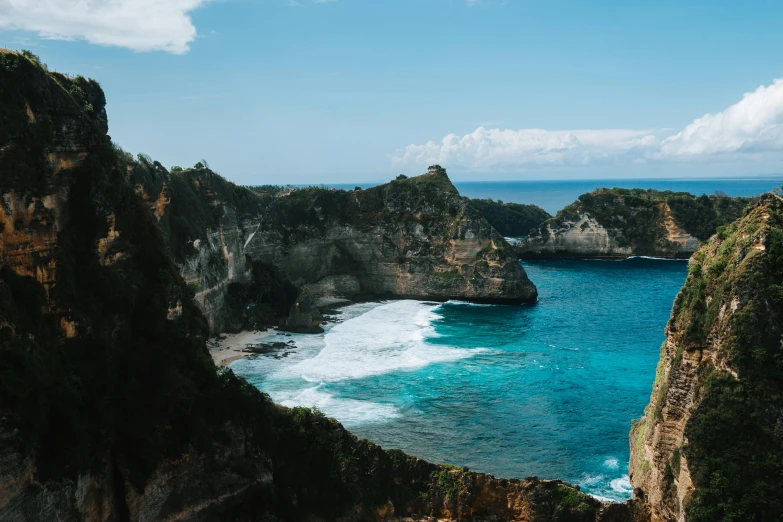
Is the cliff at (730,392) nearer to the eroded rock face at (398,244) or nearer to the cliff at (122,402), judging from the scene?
the cliff at (122,402)

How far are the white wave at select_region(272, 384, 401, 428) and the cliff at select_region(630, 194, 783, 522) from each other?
20.0 metres

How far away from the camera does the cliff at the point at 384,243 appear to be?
77562 mm

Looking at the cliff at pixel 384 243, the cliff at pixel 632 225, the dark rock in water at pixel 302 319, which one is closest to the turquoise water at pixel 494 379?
the dark rock in water at pixel 302 319

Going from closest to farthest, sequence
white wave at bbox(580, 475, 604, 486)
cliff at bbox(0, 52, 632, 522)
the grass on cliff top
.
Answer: cliff at bbox(0, 52, 632, 522)
the grass on cliff top
white wave at bbox(580, 475, 604, 486)

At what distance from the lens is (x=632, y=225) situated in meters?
114

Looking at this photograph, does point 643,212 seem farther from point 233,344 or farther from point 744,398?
point 744,398

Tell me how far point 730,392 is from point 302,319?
154 feet

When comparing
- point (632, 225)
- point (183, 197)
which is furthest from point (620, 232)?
point (183, 197)

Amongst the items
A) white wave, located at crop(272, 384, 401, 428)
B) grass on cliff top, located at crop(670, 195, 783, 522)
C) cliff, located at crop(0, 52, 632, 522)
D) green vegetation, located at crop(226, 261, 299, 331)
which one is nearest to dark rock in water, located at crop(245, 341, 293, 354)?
green vegetation, located at crop(226, 261, 299, 331)

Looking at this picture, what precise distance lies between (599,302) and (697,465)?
190ft

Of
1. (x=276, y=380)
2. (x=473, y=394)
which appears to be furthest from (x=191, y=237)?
(x=473, y=394)

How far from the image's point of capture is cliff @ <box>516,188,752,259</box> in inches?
4373

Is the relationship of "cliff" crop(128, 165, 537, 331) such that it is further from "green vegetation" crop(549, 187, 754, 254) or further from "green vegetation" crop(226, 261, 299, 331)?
"green vegetation" crop(549, 187, 754, 254)

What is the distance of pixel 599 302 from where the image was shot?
7712cm
